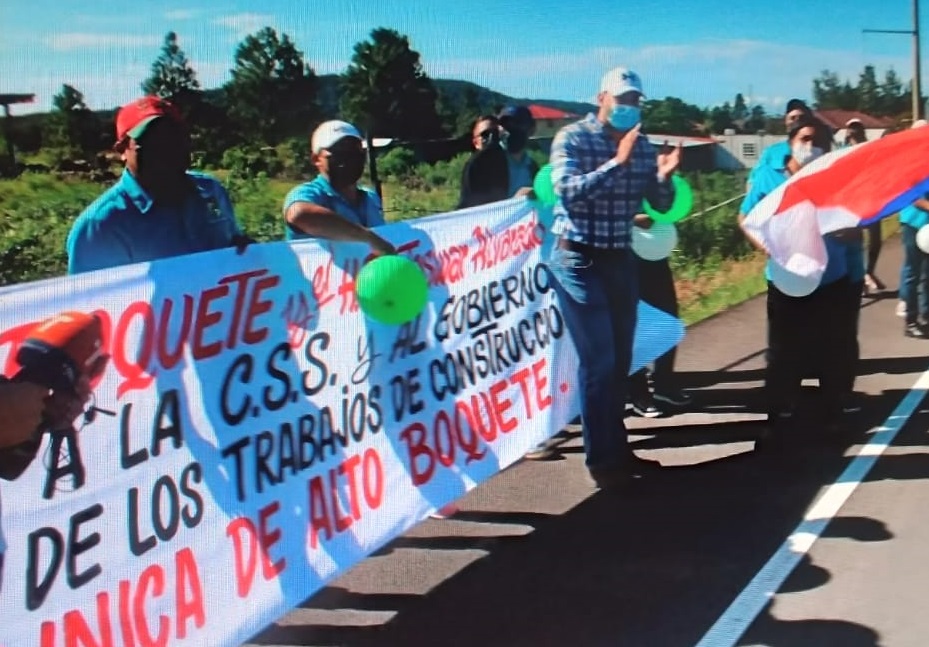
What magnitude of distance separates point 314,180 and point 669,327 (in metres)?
2.85

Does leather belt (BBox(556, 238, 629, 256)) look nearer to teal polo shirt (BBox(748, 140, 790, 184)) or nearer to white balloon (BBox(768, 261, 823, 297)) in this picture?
white balloon (BBox(768, 261, 823, 297))

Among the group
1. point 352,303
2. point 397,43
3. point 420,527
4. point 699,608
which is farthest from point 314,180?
point 699,608

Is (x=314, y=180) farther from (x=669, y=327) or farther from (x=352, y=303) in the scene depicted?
(x=669, y=327)

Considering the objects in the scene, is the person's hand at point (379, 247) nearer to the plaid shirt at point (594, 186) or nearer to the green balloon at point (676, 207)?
the plaid shirt at point (594, 186)

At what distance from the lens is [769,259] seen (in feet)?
17.9

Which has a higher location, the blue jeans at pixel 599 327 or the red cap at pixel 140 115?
the red cap at pixel 140 115

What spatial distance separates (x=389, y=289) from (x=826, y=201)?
107 inches

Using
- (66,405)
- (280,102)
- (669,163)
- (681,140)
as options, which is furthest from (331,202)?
(681,140)

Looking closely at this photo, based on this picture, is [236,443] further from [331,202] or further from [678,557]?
[678,557]

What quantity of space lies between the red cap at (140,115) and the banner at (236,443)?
476mm

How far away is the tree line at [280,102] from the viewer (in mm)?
3504

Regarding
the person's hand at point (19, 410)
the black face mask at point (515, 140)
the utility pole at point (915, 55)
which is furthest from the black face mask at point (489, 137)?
the utility pole at point (915, 55)

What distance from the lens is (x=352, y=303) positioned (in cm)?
373

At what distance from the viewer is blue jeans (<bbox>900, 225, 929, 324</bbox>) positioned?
25.9ft
